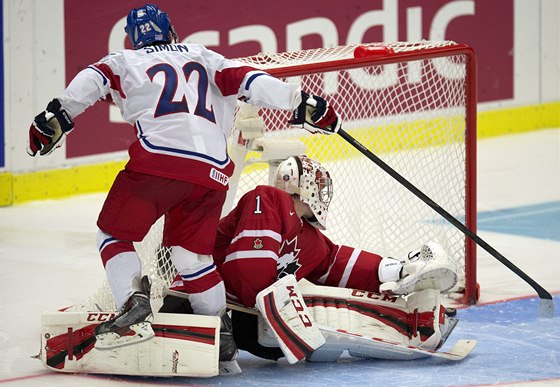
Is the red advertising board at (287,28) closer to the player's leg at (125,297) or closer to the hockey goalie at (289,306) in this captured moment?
the hockey goalie at (289,306)

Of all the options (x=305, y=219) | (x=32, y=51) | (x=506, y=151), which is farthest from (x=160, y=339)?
(x=506, y=151)

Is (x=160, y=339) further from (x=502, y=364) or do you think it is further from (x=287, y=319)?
(x=502, y=364)

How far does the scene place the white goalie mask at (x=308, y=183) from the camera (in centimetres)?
475

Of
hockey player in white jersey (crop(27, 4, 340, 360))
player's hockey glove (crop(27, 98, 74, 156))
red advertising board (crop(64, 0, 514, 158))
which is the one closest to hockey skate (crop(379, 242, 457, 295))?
hockey player in white jersey (crop(27, 4, 340, 360))

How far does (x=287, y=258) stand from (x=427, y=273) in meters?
0.48

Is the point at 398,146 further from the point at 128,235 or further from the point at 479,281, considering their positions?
the point at 128,235

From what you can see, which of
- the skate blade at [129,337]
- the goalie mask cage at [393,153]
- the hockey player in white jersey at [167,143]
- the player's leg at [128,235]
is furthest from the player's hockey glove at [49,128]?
the goalie mask cage at [393,153]

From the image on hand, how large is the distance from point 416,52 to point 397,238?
0.86 metres

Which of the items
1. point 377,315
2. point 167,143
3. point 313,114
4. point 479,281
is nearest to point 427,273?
point 377,315

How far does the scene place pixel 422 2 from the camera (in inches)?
351

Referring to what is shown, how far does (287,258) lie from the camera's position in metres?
4.75

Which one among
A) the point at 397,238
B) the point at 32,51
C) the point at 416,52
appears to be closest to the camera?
the point at 416,52

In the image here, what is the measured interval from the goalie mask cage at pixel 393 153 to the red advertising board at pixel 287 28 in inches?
44.0

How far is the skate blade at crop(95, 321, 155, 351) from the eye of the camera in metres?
4.25
